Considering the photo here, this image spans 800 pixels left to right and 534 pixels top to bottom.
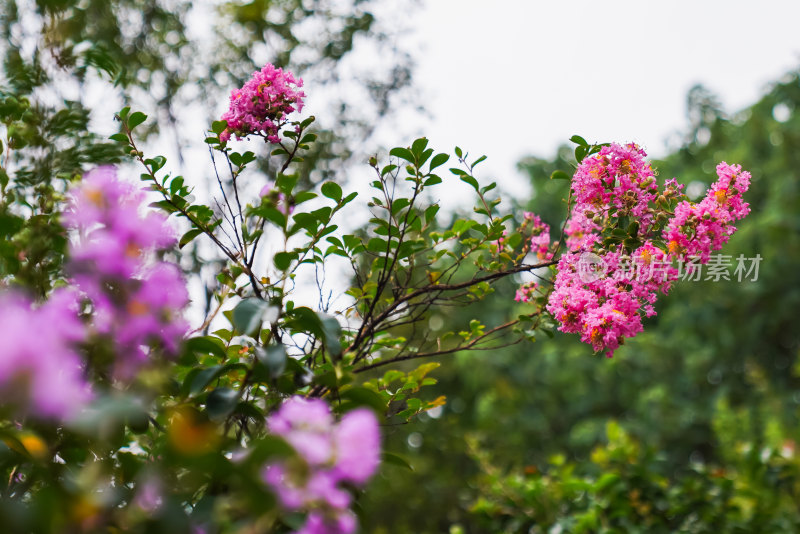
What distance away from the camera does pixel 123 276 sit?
27.4 inches

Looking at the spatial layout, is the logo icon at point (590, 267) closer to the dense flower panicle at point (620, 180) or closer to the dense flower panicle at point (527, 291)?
the dense flower panicle at point (620, 180)

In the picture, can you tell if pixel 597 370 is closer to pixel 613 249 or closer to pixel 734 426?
pixel 734 426

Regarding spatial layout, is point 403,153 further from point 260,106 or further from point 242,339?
point 242,339

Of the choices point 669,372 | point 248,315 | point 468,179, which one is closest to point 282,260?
point 248,315

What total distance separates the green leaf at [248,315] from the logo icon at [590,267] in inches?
29.1

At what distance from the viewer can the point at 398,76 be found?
6375 mm

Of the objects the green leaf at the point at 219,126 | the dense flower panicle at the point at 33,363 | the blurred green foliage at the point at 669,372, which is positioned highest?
the blurred green foliage at the point at 669,372

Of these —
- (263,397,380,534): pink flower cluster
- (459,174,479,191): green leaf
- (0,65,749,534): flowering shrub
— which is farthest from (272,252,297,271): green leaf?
(459,174,479,191): green leaf

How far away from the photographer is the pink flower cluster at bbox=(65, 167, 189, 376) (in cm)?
69

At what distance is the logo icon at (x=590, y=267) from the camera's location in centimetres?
133

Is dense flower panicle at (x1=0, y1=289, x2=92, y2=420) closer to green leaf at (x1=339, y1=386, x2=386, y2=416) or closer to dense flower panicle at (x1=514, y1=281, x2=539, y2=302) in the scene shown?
green leaf at (x1=339, y1=386, x2=386, y2=416)

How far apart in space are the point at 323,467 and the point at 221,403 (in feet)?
0.95

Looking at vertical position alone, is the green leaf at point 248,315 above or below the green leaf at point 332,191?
below

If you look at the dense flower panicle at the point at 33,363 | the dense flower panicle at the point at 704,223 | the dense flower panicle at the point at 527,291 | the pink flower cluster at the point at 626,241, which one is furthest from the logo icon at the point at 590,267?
the dense flower panicle at the point at 33,363
